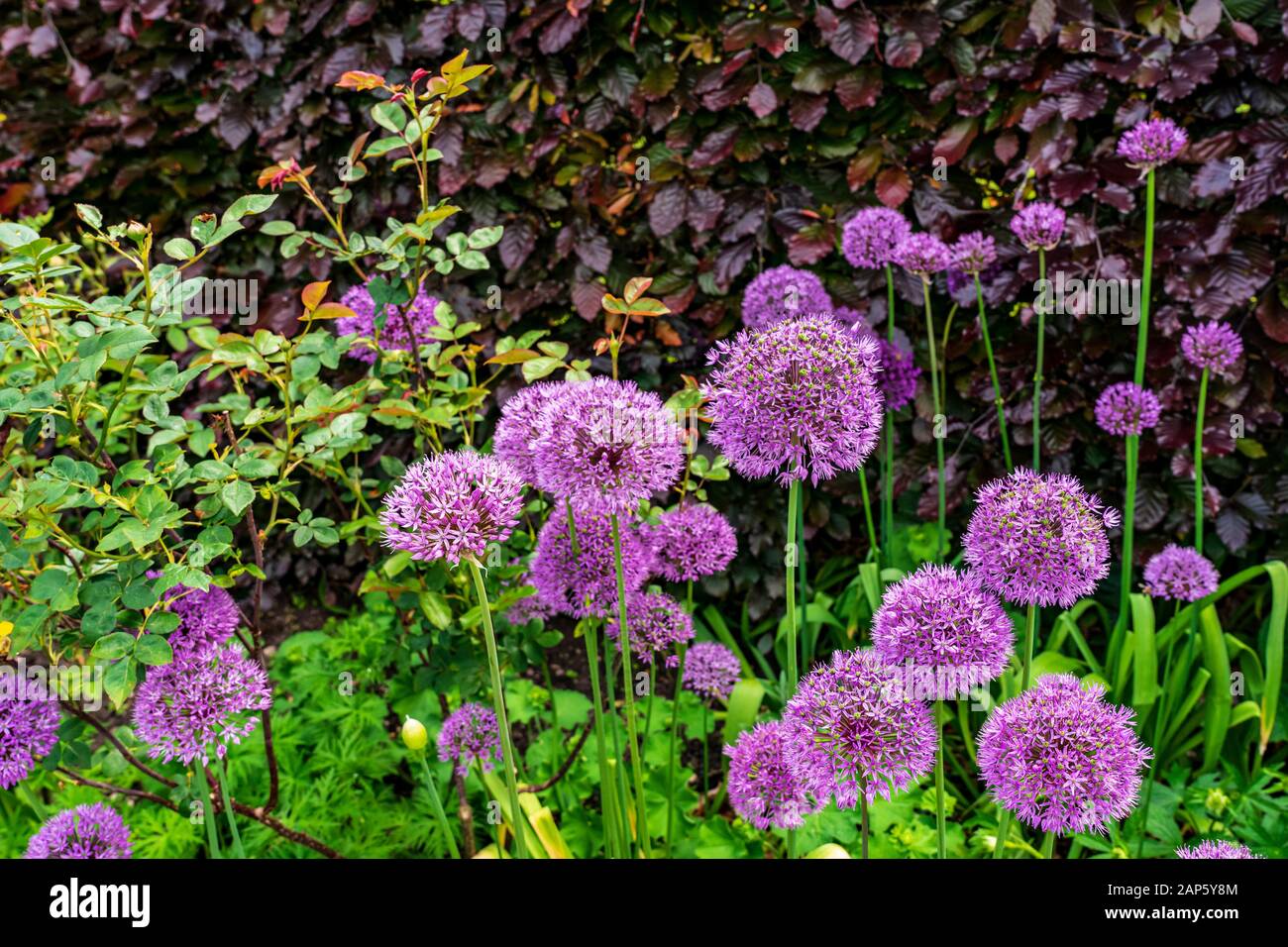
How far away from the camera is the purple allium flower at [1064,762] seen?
1254 mm

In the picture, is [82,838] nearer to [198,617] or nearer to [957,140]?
[198,617]

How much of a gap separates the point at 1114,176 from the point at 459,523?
2301 millimetres

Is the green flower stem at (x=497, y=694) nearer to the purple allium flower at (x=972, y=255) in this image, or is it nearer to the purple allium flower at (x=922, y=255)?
the purple allium flower at (x=922, y=255)

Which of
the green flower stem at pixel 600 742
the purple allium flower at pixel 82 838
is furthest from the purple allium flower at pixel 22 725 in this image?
the green flower stem at pixel 600 742

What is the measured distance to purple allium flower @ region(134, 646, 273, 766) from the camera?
1.57m

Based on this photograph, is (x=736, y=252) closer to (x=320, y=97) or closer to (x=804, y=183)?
(x=804, y=183)

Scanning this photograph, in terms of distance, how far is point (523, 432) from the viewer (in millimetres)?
1636

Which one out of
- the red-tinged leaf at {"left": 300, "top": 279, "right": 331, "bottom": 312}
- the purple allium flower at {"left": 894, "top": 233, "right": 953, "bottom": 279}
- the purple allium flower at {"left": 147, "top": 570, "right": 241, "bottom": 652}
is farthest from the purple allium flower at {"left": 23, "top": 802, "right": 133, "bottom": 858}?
the purple allium flower at {"left": 894, "top": 233, "right": 953, "bottom": 279}

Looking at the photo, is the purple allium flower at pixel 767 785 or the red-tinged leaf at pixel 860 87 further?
the red-tinged leaf at pixel 860 87

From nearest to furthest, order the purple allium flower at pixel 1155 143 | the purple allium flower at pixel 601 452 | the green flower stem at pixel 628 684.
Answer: the purple allium flower at pixel 601 452 → the green flower stem at pixel 628 684 → the purple allium flower at pixel 1155 143

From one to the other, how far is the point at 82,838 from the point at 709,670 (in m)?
1.23

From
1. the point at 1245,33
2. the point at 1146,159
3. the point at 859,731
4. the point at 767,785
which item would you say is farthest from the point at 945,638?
the point at 1245,33

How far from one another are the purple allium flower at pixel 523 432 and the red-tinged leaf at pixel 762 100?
158 centimetres
